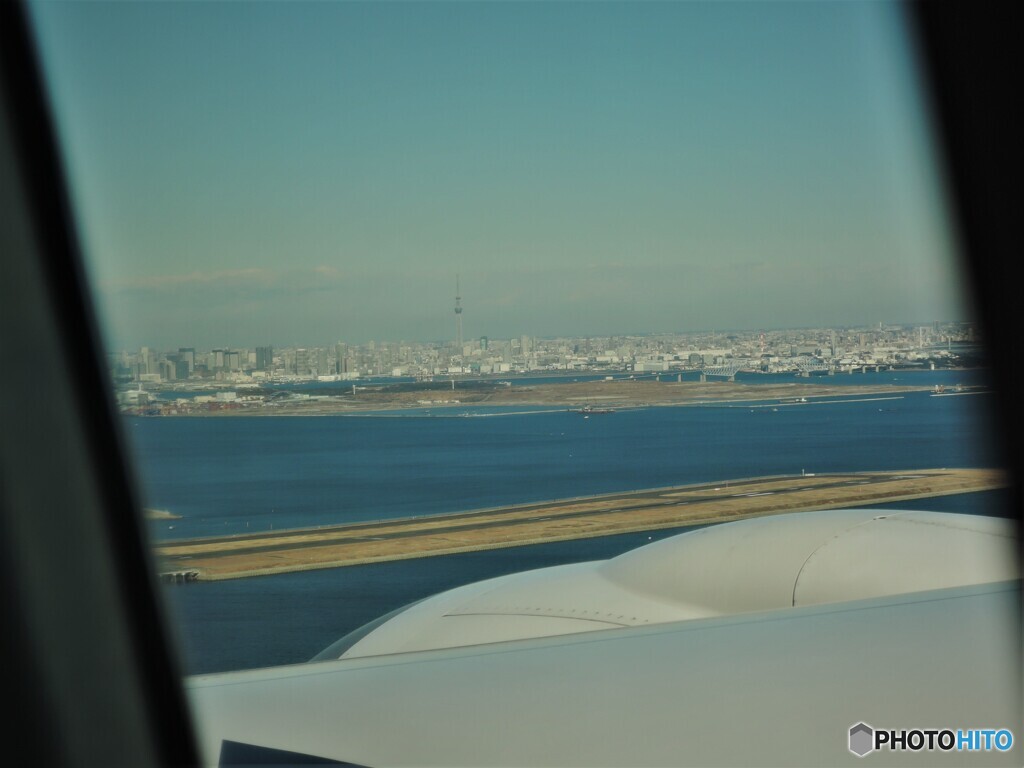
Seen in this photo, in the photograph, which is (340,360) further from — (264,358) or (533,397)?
(533,397)

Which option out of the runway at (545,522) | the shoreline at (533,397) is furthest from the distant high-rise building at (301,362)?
the runway at (545,522)

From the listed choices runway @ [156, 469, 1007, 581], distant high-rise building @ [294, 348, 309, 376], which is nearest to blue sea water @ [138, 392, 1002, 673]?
runway @ [156, 469, 1007, 581]

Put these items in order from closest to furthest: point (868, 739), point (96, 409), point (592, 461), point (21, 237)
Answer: point (21, 237)
point (96, 409)
point (868, 739)
point (592, 461)

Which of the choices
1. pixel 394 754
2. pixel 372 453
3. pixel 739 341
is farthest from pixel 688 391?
pixel 394 754

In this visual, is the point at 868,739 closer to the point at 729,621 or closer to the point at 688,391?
the point at 729,621

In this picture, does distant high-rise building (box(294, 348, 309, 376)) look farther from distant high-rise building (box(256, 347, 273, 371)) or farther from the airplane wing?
the airplane wing

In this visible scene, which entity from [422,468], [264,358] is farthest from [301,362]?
[422,468]
